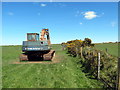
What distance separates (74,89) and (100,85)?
142 cm

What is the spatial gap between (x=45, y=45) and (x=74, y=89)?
8.47 meters

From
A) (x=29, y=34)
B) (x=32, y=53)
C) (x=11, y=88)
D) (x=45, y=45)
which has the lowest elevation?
(x=11, y=88)

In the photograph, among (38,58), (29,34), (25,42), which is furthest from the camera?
(38,58)

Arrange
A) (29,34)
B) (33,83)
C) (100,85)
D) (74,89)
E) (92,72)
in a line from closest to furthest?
(74,89)
(100,85)
(33,83)
(92,72)
(29,34)

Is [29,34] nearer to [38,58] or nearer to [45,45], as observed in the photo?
[45,45]

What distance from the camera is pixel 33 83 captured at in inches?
258

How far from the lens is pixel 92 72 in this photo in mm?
8055

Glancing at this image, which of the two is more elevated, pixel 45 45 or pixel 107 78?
pixel 45 45

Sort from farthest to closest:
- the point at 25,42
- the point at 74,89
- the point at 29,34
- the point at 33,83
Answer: the point at 29,34 < the point at 25,42 < the point at 33,83 < the point at 74,89

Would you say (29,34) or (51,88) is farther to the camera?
(29,34)

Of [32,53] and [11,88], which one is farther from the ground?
[32,53]

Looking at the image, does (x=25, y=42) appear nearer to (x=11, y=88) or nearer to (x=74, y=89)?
(x=11, y=88)

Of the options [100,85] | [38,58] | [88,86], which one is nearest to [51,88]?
[88,86]

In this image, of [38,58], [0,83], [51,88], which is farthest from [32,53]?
[51,88]
